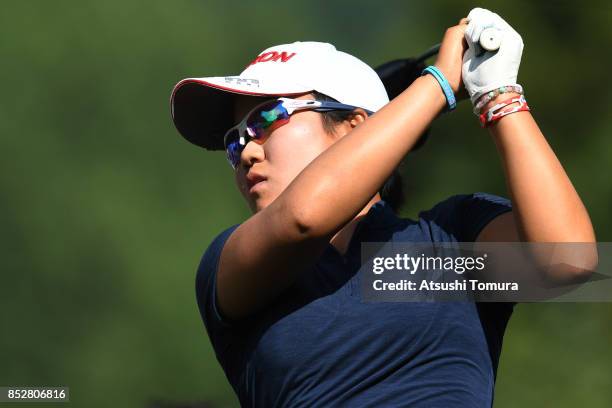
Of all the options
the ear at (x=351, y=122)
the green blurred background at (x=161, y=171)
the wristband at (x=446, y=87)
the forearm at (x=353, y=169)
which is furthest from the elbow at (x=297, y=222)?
the green blurred background at (x=161, y=171)

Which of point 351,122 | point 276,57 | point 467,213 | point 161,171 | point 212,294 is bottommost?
point 161,171

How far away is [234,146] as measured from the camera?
1.94 m

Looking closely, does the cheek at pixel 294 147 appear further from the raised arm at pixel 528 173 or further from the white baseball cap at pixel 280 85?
the raised arm at pixel 528 173

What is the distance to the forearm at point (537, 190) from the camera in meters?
1.60

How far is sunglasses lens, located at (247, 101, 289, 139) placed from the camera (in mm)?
1873

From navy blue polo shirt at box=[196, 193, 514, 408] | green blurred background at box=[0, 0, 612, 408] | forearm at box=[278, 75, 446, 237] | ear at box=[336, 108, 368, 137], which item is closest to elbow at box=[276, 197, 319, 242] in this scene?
forearm at box=[278, 75, 446, 237]

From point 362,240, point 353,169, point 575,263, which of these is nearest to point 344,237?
point 362,240

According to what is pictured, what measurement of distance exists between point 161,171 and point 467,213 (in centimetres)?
280

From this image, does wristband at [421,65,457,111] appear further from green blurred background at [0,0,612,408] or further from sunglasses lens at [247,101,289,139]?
green blurred background at [0,0,612,408]

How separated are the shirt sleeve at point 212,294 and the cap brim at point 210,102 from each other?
0.84ft

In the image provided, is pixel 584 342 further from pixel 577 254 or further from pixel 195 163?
pixel 577 254

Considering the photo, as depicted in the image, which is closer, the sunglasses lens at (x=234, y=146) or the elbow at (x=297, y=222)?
the elbow at (x=297, y=222)

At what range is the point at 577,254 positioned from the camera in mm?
1623

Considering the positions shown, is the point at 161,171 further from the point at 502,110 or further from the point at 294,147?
the point at 502,110
